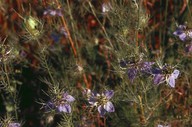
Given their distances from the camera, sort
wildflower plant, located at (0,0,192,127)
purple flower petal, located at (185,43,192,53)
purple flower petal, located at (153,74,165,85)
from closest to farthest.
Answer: purple flower petal, located at (153,74,165,85), wildflower plant, located at (0,0,192,127), purple flower petal, located at (185,43,192,53)

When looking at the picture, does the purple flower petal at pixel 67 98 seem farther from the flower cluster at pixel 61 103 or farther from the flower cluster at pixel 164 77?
the flower cluster at pixel 164 77

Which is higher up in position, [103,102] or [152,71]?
[152,71]

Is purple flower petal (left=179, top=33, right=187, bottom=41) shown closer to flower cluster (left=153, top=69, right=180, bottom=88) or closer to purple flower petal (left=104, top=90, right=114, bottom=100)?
flower cluster (left=153, top=69, right=180, bottom=88)

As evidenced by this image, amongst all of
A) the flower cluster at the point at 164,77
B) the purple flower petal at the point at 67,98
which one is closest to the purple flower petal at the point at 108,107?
the purple flower petal at the point at 67,98

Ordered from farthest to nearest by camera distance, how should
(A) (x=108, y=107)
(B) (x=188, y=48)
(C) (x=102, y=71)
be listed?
(C) (x=102, y=71) < (B) (x=188, y=48) < (A) (x=108, y=107)

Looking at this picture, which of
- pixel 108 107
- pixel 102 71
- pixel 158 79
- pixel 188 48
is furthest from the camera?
pixel 102 71

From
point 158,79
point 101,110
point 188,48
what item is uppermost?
point 188,48

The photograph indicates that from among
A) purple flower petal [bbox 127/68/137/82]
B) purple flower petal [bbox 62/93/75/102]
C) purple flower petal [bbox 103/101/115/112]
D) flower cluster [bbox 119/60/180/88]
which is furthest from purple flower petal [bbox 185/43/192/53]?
purple flower petal [bbox 62/93/75/102]

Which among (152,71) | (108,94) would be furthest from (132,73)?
(108,94)

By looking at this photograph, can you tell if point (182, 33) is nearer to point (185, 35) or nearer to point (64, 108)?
point (185, 35)
